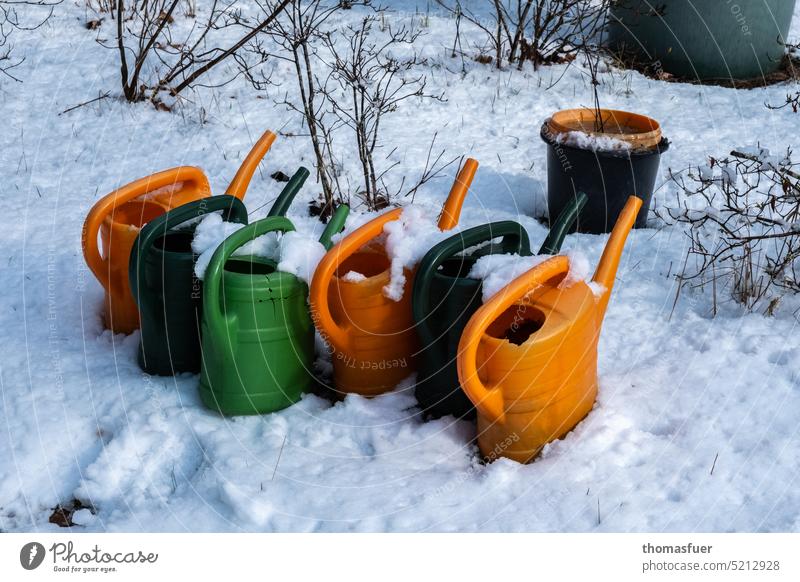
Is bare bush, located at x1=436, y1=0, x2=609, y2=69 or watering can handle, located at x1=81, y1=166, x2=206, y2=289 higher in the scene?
bare bush, located at x1=436, y1=0, x2=609, y2=69

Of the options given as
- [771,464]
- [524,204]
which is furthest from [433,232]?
[524,204]

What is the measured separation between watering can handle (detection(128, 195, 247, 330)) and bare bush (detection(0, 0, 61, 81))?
114 inches

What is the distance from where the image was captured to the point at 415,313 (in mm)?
2320

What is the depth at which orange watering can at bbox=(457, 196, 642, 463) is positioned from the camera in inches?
83.6

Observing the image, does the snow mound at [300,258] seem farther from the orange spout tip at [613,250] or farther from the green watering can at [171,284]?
the orange spout tip at [613,250]

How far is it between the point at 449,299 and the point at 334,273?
349mm

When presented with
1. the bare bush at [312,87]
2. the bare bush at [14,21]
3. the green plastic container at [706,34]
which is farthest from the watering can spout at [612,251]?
the bare bush at [14,21]

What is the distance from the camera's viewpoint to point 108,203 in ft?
8.73

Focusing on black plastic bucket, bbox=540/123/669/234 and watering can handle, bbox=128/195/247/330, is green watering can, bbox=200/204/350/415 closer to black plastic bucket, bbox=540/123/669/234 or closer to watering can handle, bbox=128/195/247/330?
watering can handle, bbox=128/195/247/330

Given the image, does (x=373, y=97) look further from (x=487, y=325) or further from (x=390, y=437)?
(x=487, y=325)

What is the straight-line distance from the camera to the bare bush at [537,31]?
4.84 metres

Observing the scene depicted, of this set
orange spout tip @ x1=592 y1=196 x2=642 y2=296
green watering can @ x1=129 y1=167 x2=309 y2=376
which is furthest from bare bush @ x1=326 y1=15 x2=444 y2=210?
orange spout tip @ x1=592 y1=196 x2=642 y2=296

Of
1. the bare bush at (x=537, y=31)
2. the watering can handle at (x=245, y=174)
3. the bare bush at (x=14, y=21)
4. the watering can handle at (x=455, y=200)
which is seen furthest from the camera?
the bare bush at (x=14, y=21)
